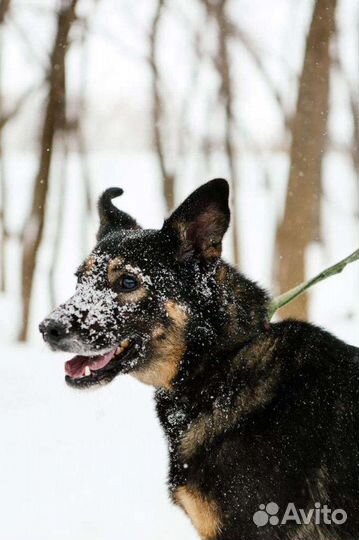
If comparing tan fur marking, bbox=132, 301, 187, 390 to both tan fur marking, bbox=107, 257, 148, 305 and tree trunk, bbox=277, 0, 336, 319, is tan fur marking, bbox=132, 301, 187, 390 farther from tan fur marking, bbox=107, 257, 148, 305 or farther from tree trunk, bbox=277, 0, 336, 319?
tree trunk, bbox=277, 0, 336, 319

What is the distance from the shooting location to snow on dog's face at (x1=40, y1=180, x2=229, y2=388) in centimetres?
373

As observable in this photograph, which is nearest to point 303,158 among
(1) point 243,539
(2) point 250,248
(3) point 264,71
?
(3) point 264,71

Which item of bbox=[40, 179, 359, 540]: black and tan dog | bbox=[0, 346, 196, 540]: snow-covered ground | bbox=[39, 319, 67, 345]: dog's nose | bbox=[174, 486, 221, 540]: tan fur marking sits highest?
bbox=[39, 319, 67, 345]: dog's nose

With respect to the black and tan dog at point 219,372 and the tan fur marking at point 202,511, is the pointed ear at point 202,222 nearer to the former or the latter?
the black and tan dog at point 219,372

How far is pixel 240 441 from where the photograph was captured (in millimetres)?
3547

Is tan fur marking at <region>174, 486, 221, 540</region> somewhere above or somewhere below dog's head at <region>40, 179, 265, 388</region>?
below

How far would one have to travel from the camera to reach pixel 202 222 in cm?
383

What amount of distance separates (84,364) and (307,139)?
6912 mm

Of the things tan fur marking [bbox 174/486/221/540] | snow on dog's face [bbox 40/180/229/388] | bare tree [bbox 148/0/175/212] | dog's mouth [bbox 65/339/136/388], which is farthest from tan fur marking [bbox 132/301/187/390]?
bare tree [bbox 148/0/175/212]

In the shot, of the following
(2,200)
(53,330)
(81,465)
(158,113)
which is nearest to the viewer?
(53,330)

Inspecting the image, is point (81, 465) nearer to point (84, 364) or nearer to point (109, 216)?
point (84, 364)

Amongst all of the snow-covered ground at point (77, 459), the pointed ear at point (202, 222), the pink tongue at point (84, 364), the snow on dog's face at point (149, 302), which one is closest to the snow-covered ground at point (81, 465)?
the snow-covered ground at point (77, 459)

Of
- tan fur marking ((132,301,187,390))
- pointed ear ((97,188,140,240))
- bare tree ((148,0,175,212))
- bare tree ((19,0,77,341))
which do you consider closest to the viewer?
tan fur marking ((132,301,187,390))

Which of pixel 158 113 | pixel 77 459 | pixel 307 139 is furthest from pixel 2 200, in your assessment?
pixel 77 459
